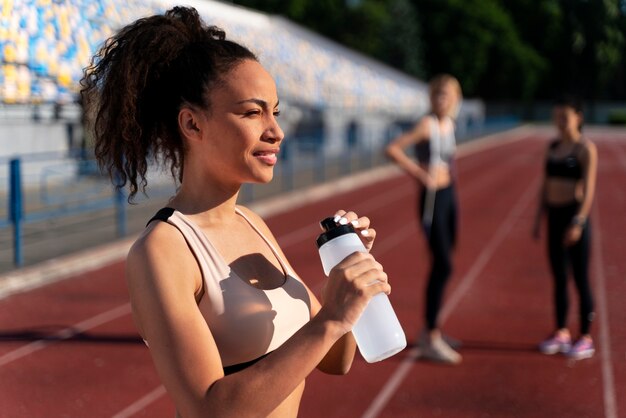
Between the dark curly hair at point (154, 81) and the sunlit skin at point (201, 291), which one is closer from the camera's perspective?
the sunlit skin at point (201, 291)

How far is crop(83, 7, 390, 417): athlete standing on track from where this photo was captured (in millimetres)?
1485

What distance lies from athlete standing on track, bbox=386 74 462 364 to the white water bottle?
4242mm

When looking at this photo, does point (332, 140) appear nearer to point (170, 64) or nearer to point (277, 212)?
point (277, 212)

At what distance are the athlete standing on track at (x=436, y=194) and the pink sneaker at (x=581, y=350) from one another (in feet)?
2.64

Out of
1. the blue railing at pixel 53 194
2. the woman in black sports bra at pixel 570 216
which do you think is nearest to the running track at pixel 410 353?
the woman in black sports bra at pixel 570 216

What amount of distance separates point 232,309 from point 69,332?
5341 millimetres

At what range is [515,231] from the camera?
12898 millimetres

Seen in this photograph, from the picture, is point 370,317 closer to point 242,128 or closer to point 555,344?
point 242,128

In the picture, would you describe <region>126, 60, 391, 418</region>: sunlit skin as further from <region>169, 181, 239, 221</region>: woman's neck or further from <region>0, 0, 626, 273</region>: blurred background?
<region>0, 0, 626, 273</region>: blurred background

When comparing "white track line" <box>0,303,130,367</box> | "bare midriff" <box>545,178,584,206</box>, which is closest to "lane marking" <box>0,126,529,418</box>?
"white track line" <box>0,303,130,367</box>

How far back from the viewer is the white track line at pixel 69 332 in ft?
19.5

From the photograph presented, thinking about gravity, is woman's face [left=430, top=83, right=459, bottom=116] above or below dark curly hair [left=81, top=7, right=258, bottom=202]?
below

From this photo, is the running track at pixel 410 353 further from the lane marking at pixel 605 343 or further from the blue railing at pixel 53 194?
the blue railing at pixel 53 194

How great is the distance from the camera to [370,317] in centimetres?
156
